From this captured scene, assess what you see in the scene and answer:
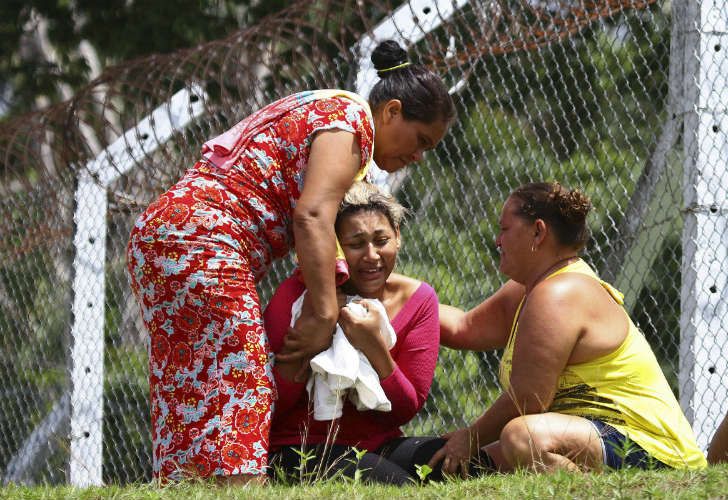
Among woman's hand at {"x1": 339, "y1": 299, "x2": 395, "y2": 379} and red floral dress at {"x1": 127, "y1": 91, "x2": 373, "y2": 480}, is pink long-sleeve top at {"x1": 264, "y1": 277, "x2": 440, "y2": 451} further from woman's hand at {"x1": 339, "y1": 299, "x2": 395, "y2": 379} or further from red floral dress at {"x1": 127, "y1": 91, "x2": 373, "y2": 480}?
red floral dress at {"x1": 127, "y1": 91, "x2": 373, "y2": 480}

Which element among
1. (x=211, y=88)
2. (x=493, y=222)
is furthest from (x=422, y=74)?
(x=211, y=88)

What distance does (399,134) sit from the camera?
3.71 metres

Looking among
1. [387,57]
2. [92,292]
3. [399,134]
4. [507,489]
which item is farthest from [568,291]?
[92,292]

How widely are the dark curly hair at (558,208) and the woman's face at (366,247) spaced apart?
1.57 feet

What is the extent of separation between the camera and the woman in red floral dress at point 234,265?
345cm

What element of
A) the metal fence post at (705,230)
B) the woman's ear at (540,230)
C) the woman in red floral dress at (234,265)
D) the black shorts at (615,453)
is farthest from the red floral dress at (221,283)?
the metal fence post at (705,230)

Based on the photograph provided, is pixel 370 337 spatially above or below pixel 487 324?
above

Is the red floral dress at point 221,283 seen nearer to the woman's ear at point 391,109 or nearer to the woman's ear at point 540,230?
the woman's ear at point 391,109

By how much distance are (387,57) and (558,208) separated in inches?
30.2

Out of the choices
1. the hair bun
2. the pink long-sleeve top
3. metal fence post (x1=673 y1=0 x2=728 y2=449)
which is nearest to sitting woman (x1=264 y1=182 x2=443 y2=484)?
the pink long-sleeve top

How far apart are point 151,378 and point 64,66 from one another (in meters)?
9.72

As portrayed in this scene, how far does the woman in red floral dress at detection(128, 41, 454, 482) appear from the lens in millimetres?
3451

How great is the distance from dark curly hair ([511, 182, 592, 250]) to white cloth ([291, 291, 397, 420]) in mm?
622

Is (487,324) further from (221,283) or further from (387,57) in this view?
Answer: (221,283)
